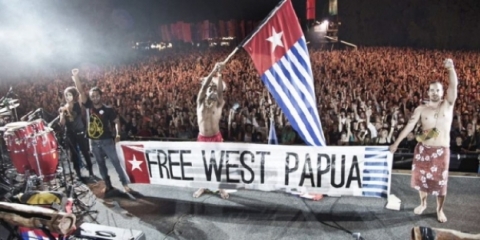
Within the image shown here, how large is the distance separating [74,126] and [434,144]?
19.6ft

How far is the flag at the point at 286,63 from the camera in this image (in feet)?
13.8

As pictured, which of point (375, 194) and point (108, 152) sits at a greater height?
point (108, 152)

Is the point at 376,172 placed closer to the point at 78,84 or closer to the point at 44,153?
the point at 78,84

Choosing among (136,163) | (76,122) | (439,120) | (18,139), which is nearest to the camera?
(439,120)

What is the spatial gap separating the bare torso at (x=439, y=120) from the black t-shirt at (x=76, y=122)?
5.70 metres

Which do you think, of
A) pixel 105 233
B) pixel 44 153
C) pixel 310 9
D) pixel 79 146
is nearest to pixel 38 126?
pixel 44 153

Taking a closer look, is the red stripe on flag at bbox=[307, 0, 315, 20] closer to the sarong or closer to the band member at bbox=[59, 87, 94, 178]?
the band member at bbox=[59, 87, 94, 178]

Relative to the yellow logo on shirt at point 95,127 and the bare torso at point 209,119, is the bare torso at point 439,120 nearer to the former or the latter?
the bare torso at point 209,119

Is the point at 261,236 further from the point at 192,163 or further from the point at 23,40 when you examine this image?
the point at 23,40

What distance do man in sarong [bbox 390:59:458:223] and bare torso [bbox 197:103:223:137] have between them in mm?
2499

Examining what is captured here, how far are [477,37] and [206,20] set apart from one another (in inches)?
523

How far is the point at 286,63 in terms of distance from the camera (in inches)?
168

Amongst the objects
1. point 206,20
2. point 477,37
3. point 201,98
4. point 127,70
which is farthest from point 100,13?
point 477,37

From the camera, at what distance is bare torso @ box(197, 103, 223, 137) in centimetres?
522
